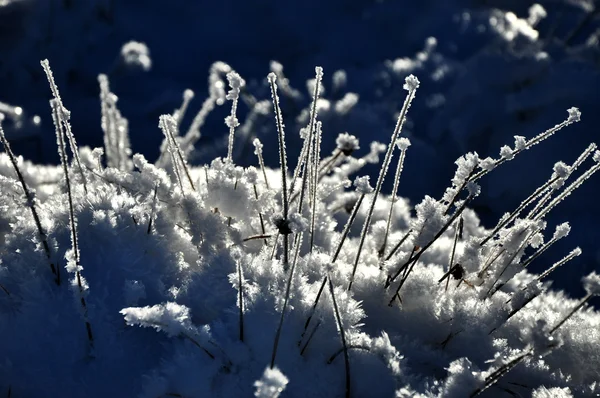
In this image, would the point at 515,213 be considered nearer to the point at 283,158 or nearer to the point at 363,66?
the point at 283,158

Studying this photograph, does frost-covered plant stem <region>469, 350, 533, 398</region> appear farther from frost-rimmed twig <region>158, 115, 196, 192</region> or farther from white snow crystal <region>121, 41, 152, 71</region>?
white snow crystal <region>121, 41, 152, 71</region>

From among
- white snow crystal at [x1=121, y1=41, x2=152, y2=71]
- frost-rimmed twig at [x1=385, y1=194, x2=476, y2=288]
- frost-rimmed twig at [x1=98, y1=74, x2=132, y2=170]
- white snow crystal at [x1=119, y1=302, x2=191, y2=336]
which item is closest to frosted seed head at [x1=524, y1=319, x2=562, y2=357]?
frost-rimmed twig at [x1=385, y1=194, x2=476, y2=288]

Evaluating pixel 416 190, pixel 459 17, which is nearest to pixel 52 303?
pixel 416 190

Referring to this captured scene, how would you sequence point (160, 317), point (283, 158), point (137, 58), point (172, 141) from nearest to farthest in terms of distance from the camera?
1. point (160, 317)
2. point (283, 158)
3. point (172, 141)
4. point (137, 58)

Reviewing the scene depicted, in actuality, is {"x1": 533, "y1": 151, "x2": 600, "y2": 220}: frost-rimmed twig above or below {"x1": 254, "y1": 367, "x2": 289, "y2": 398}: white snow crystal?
above

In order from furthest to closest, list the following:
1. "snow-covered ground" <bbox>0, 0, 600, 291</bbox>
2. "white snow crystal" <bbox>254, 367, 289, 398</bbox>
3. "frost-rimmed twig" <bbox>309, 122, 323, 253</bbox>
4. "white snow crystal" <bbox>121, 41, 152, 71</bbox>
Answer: "white snow crystal" <bbox>121, 41, 152, 71</bbox>
"snow-covered ground" <bbox>0, 0, 600, 291</bbox>
"frost-rimmed twig" <bbox>309, 122, 323, 253</bbox>
"white snow crystal" <bbox>254, 367, 289, 398</bbox>

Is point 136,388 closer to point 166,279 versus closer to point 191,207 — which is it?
point 166,279

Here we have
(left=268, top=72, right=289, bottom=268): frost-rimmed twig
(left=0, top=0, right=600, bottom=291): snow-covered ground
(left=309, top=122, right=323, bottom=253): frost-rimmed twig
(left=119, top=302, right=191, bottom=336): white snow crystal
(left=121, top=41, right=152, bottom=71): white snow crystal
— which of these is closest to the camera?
(left=119, top=302, right=191, bottom=336): white snow crystal

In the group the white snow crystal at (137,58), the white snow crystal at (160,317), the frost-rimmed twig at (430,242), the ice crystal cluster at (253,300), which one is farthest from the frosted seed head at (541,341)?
the white snow crystal at (137,58)

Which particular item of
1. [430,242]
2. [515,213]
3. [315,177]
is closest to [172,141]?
[315,177]
